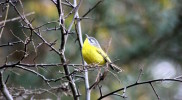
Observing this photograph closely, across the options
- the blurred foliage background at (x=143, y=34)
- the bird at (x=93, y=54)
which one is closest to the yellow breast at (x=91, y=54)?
the bird at (x=93, y=54)

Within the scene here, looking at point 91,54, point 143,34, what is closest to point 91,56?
point 91,54

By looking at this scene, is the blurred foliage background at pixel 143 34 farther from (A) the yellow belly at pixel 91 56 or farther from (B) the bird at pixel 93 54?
(A) the yellow belly at pixel 91 56

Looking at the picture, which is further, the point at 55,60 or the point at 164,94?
the point at 164,94

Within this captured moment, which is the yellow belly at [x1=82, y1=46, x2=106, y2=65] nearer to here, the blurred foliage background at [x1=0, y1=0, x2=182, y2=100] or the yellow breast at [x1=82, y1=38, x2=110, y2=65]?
the yellow breast at [x1=82, y1=38, x2=110, y2=65]

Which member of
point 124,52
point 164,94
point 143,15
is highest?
point 143,15

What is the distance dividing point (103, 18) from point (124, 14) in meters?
1.00

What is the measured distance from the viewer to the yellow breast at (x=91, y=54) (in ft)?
11.7

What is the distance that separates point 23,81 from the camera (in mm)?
4414

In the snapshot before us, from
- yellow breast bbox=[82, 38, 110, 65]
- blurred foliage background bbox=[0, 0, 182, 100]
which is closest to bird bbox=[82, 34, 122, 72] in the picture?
yellow breast bbox=[82, 38, 110, 65]

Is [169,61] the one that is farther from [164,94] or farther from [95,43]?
[95,43]

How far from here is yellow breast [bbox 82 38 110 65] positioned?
3.56 meters

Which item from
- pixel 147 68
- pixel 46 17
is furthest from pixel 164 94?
pixel 46 17

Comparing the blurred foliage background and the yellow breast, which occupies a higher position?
the blurred foliage background

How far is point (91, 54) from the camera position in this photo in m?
3.62
